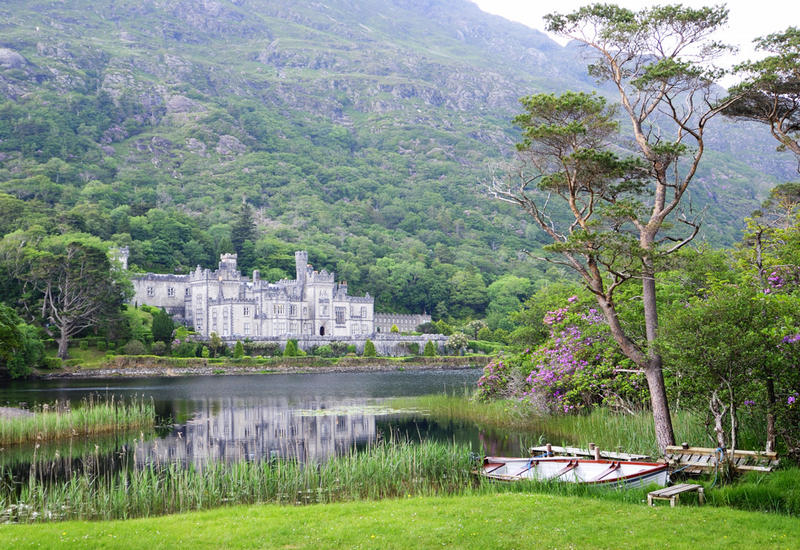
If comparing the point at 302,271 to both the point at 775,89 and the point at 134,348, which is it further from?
the point at 775,89

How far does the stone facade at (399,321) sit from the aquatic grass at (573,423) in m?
74.7

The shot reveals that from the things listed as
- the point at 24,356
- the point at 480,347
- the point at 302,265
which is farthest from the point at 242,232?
the point at 24,356

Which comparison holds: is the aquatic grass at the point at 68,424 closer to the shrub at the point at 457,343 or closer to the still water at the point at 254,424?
the still water at the point at 254,424

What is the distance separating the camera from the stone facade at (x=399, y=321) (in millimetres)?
111625

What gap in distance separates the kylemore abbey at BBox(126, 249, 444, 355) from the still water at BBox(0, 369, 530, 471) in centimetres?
3474

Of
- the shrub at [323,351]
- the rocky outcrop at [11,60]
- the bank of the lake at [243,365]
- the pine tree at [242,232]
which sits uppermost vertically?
the rocky outcrop at [11,60]

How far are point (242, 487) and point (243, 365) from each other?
58771 mm

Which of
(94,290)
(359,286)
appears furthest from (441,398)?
(359,286)

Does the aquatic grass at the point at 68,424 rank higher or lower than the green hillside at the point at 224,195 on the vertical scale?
lower

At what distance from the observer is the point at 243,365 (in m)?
73.2

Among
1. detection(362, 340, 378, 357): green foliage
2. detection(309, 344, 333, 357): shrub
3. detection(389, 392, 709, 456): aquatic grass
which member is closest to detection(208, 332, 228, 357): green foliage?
detection(309, 344, 333, 357): shrub

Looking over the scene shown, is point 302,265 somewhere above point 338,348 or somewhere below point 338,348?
above

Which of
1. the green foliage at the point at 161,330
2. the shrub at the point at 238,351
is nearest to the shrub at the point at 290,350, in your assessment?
the shrub at the point at 238,351

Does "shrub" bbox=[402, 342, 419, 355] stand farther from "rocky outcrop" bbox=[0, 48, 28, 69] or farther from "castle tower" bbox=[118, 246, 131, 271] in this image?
"rocky outcrop" bbox=[0, 48, 28, 69]
